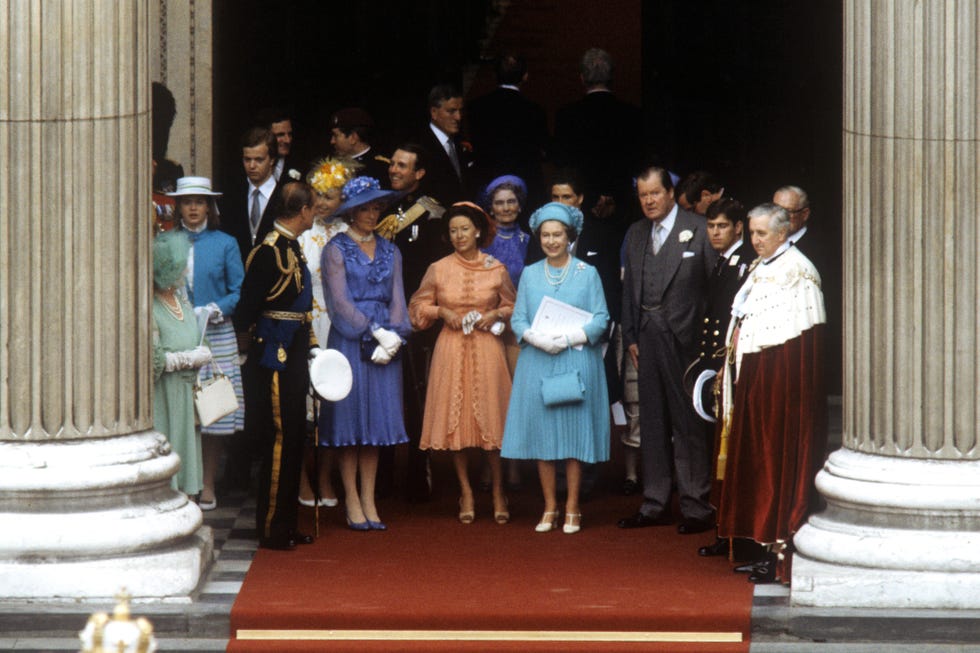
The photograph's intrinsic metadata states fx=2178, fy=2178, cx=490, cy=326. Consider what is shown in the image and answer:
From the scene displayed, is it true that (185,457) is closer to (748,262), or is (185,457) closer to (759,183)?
(748,262)

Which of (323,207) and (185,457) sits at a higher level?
(323,207)

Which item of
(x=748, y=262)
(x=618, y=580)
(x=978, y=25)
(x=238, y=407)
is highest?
(x=978, y=25)

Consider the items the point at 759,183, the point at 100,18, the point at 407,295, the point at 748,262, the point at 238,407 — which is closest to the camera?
the point at 100,18

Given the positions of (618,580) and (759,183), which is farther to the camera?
(759,183)

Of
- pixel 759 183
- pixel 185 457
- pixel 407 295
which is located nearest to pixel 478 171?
pixel 407 295

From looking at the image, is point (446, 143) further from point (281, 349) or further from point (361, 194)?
point (281, 349)

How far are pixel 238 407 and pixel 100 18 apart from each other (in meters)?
Result: 2.85

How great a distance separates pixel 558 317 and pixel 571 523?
1.08 meters

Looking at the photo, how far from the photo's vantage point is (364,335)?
1149 centimetres

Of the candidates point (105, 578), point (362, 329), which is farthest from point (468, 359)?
point (105, 578)

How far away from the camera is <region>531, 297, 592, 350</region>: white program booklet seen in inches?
451

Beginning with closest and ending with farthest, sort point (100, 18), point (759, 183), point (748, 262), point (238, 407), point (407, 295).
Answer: point (100, 18), point (748, 262), point (238, 407), point (407, 295), point (759, 183)

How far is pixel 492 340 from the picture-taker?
11.8m

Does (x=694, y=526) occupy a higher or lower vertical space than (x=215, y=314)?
lower
